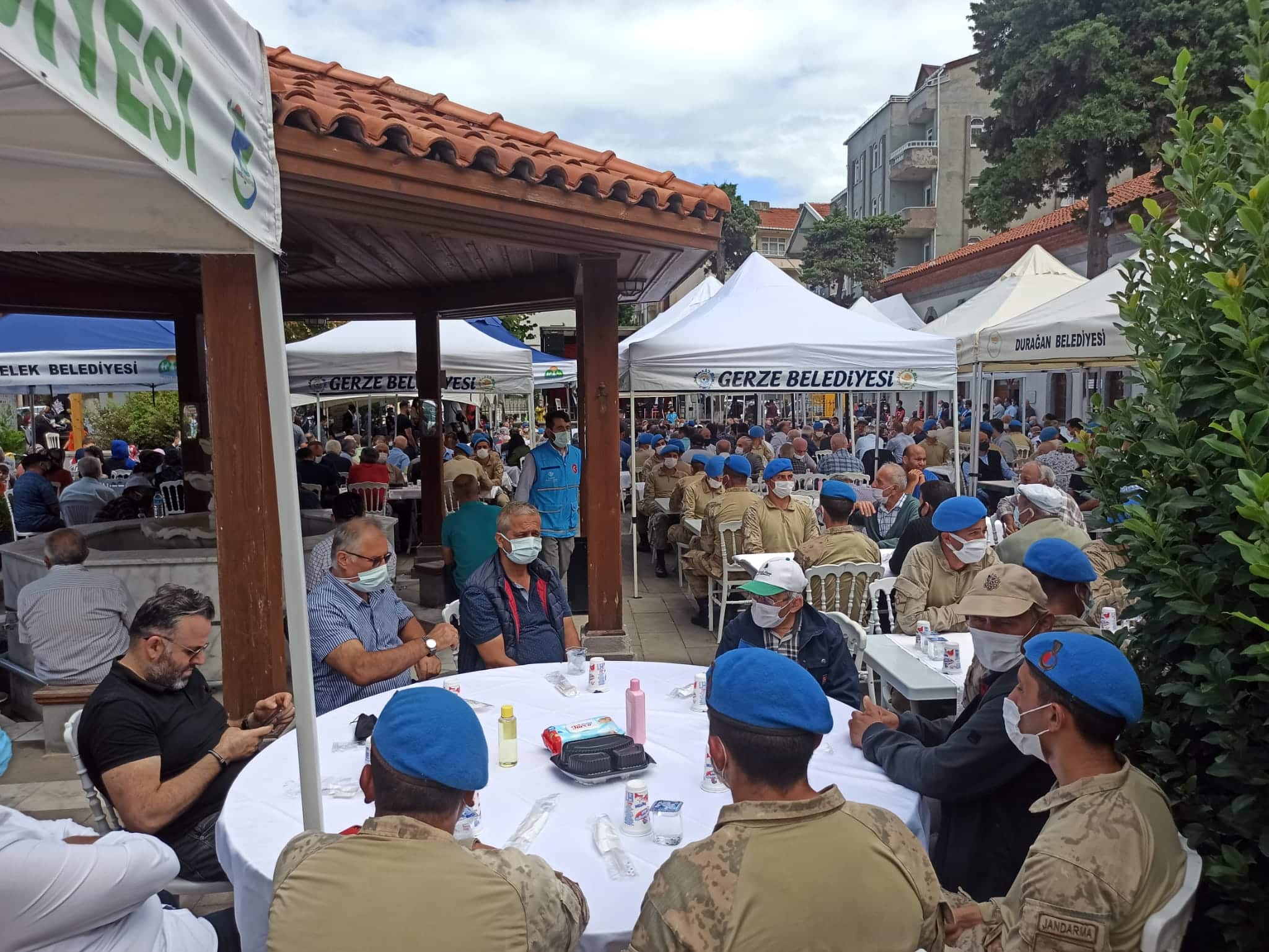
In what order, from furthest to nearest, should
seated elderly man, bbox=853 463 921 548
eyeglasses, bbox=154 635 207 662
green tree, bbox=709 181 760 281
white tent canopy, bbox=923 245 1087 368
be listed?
1. green tree, bbox=709 181 760 281
2. white tent canopy, bbox=923 245 1087 368
3. seated elderly man, bbox=853 463 921 548
4. eyeglasses, bbox=154 635 207 662

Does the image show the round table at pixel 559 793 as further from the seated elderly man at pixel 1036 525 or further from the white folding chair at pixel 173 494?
the white folding chair at pixel 173 494

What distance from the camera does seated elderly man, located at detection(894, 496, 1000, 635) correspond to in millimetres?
4688

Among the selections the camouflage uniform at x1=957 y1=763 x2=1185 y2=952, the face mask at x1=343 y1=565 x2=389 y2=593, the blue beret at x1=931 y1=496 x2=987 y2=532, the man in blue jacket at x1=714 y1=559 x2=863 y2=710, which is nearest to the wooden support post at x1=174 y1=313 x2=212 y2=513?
the face mask at x1=343 y1=565 x2=389 y2=593

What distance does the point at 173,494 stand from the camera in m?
10.8

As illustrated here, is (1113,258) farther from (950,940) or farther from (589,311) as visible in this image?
(950,940)

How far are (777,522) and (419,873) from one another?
5664 millimetres

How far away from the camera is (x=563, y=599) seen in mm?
4711

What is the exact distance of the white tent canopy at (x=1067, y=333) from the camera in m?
7.88

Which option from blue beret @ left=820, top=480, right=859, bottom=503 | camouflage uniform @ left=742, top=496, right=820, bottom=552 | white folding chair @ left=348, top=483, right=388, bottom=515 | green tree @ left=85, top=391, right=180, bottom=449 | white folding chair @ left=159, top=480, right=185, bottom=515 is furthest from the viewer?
green tree @ left=85, top=391, right=180, bottom=449

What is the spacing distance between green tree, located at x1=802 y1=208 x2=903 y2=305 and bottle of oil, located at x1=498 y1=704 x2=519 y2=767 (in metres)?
40.7

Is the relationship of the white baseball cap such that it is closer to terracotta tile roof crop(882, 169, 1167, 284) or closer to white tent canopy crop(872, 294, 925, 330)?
white tent canopy crop(872, 294, 925, 330)

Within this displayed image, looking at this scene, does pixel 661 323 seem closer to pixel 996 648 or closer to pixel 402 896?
pixel 996 648

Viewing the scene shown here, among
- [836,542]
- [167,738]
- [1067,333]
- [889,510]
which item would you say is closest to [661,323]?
[889,510]

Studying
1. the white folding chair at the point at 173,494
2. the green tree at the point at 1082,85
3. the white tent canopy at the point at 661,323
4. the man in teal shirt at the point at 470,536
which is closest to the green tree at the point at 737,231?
the green tree at the point at 1082,85
